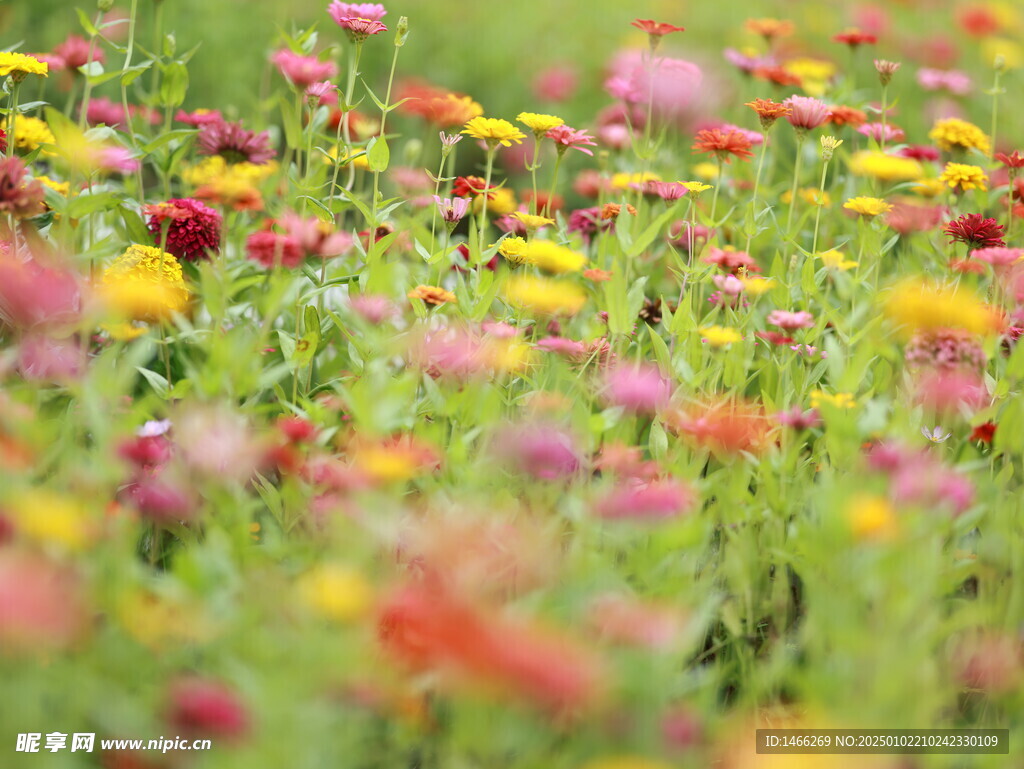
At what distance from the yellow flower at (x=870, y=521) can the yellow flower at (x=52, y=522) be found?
813 mm

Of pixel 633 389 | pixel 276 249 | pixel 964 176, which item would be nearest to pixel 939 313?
pixel 633 389

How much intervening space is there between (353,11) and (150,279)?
60 cm

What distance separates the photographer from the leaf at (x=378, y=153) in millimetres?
1760

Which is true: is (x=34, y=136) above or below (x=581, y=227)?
above

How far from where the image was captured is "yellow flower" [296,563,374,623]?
966 millimetres

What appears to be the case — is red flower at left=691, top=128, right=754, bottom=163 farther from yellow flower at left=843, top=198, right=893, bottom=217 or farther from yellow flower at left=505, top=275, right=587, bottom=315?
yellow flower at left=505, top=275, right=587, bottom=315

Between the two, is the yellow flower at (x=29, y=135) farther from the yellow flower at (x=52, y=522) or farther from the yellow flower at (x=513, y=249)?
the yellow flower at (x=52, y=522)

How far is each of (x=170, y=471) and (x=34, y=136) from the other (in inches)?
36.5

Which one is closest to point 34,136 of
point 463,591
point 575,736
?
point 463,591

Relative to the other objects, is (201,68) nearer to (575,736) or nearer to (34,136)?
(34,136)

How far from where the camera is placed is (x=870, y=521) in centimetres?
109

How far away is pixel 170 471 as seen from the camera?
1267 millimetres

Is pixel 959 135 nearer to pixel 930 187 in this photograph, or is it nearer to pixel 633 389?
pixel 930 187

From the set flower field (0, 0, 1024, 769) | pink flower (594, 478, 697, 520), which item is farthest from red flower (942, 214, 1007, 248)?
pink flower (594, 478, 697, 520)
